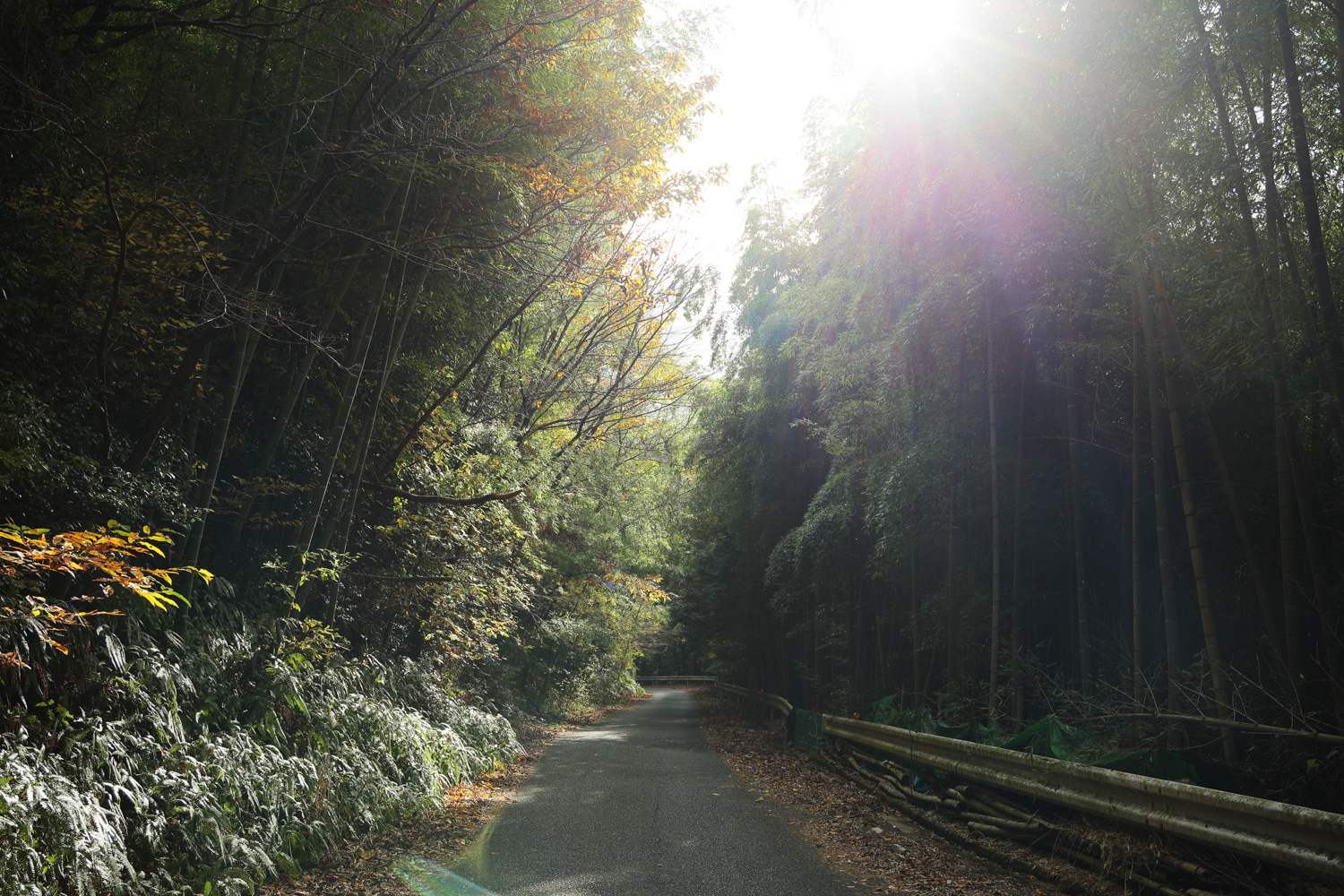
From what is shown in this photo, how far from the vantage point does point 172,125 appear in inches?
192

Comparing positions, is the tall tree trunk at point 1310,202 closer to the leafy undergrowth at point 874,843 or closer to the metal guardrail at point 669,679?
the leafy undergrowth at point 874,843

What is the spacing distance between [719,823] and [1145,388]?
4.25 metres

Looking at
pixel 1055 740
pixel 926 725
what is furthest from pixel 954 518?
pixel 1055 740

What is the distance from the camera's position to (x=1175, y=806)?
342cm

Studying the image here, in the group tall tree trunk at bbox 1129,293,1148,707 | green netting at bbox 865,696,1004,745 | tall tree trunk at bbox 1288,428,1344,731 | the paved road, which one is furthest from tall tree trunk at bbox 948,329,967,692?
tall tree trunk at bbox 1288,428,1344,731

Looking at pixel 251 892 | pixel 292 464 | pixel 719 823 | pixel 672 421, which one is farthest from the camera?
pixel 672 421

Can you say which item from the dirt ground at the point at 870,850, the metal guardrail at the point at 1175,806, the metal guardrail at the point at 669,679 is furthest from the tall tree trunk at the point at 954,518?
the metal guardrail at the point at 669,679

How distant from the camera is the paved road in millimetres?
4000

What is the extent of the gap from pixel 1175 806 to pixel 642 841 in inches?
119

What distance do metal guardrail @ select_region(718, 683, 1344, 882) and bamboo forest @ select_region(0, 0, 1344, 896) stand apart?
365mm

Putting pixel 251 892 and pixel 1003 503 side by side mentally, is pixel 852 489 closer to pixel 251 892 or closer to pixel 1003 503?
pixel 1003 503

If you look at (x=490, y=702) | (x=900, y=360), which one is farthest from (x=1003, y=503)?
(x=490, y=702)

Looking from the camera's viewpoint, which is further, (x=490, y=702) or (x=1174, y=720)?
(x=490, y=702)

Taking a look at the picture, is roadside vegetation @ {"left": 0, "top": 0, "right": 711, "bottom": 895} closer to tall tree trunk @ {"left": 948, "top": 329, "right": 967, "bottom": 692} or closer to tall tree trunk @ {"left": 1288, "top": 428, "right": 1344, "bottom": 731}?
tall tree trunk @ {"left": 948, "top": 329, "right": 967, "bottom": 692}
